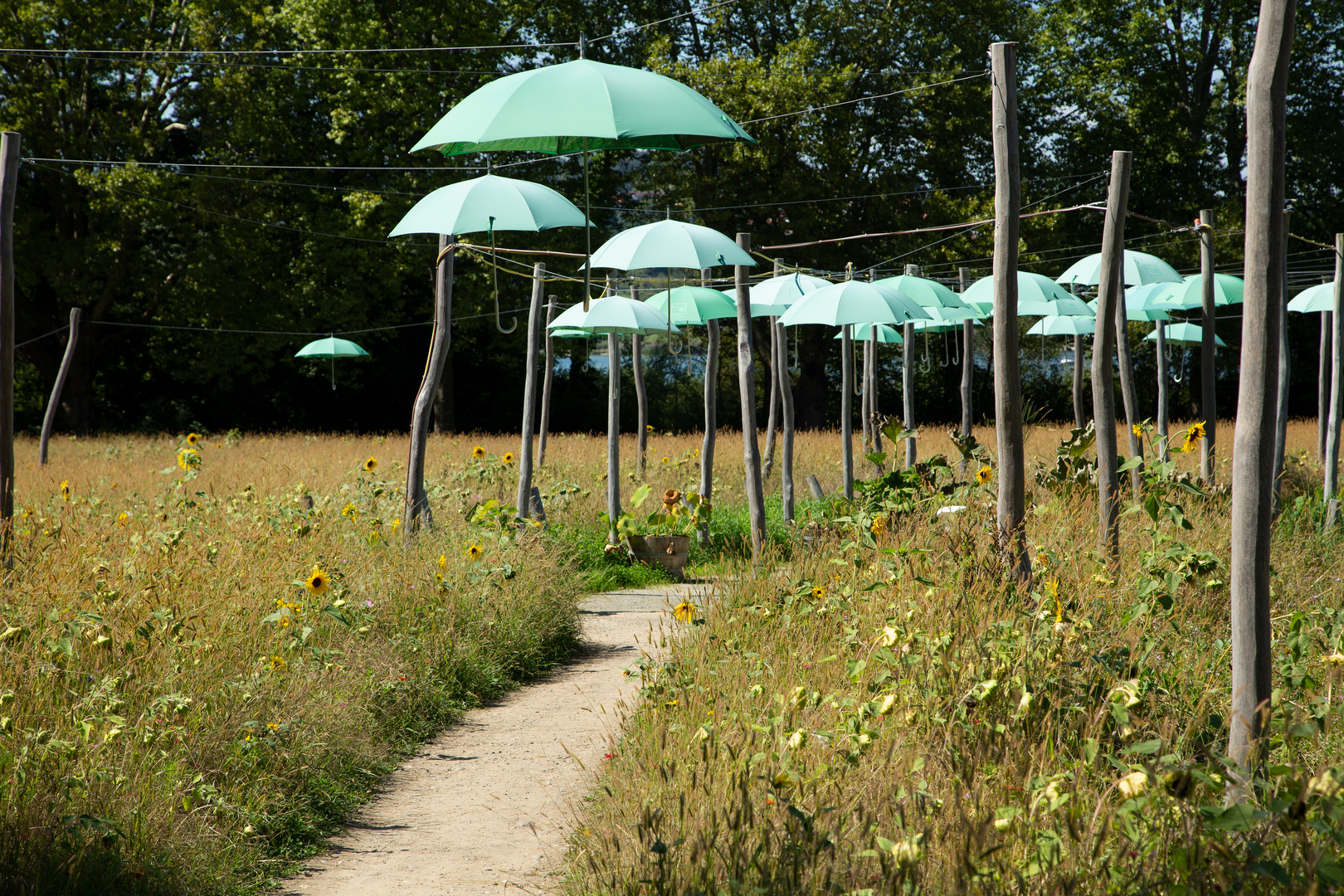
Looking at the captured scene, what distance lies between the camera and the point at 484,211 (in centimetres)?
630

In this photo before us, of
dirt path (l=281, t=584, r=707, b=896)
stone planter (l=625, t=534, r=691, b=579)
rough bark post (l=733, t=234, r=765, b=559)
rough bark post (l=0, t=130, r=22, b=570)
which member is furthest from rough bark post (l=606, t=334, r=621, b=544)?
rough bark post (l=0, t=130, r=22, b=570)

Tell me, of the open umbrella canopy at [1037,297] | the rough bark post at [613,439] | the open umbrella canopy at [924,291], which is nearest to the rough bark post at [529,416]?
the rough bark post at [613,439]

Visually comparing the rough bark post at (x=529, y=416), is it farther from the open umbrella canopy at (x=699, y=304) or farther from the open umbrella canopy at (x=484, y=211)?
the open umbrella canopy at (x=484, y=211)

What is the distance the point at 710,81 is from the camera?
68.6 ft

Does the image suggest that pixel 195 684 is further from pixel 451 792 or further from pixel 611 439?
pixel 611 439

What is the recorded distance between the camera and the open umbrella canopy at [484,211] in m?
6.18

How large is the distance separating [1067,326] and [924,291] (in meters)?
5.57

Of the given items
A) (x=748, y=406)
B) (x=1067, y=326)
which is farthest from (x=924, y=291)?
(x=1067, y=326)

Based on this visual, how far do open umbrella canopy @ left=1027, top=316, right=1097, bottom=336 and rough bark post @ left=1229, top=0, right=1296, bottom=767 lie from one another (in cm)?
1169

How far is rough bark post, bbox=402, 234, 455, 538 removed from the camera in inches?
276

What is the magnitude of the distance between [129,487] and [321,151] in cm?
1545

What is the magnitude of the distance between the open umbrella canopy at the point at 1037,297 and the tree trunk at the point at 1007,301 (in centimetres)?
560

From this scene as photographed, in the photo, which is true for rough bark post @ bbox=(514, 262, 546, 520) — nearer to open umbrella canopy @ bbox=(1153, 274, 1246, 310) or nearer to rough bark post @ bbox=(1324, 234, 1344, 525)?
rough bark post @ bbox=(1324, 234, 1344, 525)

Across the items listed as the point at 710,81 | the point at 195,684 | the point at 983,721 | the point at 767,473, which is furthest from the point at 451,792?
the point at 710,81
